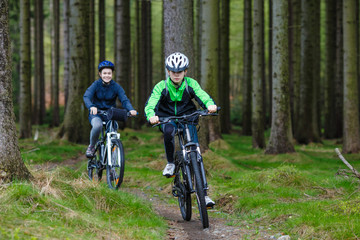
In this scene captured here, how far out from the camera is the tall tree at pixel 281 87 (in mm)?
13906

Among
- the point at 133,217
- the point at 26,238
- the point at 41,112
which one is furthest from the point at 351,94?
the point at 41,112

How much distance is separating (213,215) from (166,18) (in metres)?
4.99

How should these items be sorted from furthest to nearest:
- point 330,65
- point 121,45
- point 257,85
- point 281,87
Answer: point 330,65 < point 121,45 < point 257,85 < point 281,87

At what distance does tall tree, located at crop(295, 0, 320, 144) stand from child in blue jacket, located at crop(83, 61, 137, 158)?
43.3ft

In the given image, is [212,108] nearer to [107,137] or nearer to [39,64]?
[107,137]

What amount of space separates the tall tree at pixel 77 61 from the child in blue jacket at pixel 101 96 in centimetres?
844

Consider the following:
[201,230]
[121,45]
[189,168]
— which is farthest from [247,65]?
[201,230]

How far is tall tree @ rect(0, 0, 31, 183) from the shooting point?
5.89 meters

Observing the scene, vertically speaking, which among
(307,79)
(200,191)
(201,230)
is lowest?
(201,230)

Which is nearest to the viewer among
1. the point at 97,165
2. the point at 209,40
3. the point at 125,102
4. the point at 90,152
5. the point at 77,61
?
the point at 125,102

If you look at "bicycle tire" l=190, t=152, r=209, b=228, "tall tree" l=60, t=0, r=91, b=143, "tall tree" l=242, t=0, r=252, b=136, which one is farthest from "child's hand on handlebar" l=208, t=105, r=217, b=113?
"tall tree" l=242, t=0, r=252, b=136

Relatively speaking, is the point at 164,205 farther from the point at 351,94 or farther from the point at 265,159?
the point at 351,94

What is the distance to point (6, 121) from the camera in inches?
235

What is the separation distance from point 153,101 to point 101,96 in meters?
2.14
